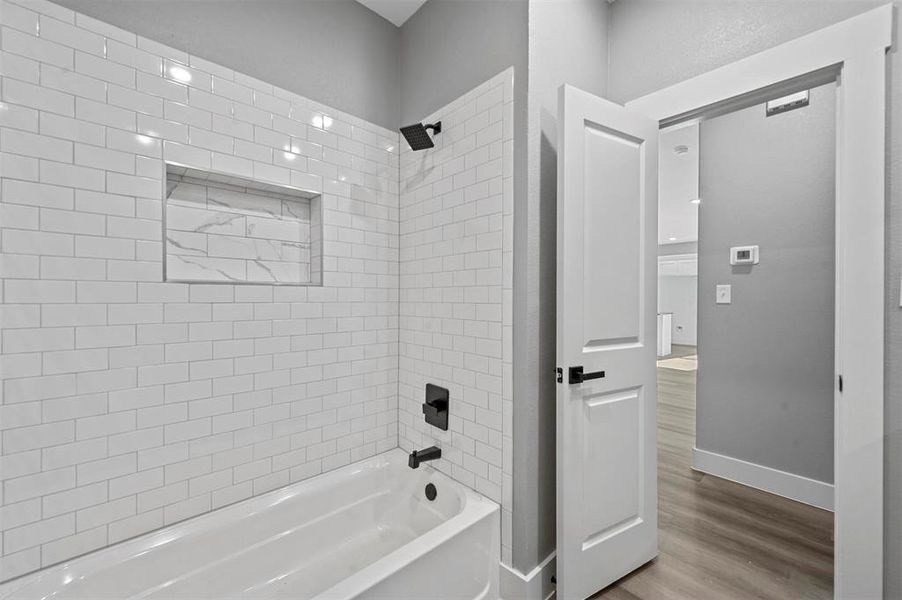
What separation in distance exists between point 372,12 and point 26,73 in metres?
1.64

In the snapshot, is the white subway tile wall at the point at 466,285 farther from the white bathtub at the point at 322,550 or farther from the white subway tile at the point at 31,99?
the white subway tile at the point at 31,99

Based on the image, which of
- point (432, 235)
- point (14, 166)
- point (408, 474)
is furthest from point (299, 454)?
point (14, 166)

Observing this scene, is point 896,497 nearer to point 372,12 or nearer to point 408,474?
point 408,474

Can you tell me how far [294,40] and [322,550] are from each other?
2558 mm

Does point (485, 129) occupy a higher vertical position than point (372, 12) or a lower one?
lower

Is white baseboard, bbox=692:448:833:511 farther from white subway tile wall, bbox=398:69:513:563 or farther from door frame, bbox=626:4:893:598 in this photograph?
white subway tile wall, bbox=398:69:513:563

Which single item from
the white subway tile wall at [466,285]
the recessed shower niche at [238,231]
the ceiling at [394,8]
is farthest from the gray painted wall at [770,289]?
the recessed shower niche at [238,231]

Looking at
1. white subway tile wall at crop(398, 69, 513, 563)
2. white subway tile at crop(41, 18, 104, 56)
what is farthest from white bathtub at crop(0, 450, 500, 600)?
white subway tile at crop(41, 18, 104, 56)

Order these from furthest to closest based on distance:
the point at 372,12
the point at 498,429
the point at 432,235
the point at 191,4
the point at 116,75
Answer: the point at 372,12, the point at 432,235, the point at 498,429, the point at 191,4, the point at 116,75

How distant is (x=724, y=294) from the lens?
2812 mm

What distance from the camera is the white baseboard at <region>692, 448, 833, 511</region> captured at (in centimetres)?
236

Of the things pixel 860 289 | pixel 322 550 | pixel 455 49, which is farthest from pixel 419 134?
pixel 322 550

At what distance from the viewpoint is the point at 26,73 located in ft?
4.12

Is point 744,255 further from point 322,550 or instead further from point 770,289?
point 322,550
